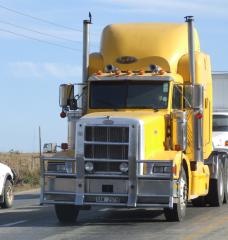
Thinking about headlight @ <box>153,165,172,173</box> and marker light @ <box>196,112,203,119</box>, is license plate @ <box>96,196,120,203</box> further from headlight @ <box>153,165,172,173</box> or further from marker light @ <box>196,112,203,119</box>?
marker light @ <box>196,112,203,119</box>

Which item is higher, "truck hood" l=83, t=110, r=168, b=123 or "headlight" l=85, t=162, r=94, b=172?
"truck hood" l=83, t=110, r=168, b=123

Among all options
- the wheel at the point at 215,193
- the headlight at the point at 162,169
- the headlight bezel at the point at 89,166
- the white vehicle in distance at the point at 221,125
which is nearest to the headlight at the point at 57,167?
the headlight bezel at the point at 89,166

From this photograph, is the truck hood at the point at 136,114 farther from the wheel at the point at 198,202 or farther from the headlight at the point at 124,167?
the wheel at the point at 198,202

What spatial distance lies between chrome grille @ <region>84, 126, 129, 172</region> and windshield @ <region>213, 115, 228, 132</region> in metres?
9.86

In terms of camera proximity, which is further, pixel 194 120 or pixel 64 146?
pixel 194 120

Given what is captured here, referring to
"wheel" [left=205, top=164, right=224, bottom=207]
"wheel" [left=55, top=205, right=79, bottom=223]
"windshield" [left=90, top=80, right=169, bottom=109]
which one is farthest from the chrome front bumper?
"wheel" [left=205, top=164, right=224, bottom=207]

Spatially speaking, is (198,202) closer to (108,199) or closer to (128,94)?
(128,94)

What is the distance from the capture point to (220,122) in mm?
25734

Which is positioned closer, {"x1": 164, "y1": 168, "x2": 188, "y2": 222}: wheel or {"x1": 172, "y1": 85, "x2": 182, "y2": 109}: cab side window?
{"x1": 164, "y1": 168, "x2": 188, "y2": 222}: wheel

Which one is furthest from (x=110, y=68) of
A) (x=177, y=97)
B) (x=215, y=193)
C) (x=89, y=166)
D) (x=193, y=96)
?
(x=215, y=193)

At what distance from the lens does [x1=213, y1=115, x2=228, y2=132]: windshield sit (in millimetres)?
25688

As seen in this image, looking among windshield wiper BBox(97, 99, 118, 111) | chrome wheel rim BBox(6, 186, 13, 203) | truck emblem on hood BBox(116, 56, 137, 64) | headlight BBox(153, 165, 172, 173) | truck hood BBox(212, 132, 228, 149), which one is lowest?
chrome wheel rim BBox(6, 186, 13, 203)

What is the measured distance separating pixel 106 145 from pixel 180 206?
1.96 metres

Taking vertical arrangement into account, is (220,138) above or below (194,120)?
below
